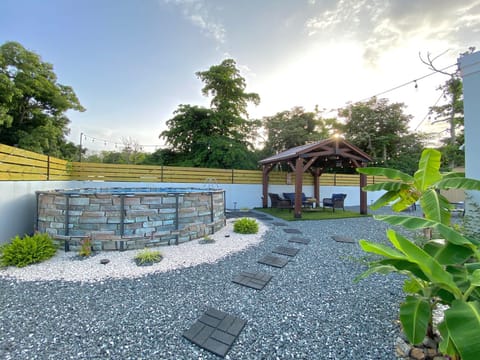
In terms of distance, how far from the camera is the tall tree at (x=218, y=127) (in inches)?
510

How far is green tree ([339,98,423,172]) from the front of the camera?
17.3 m

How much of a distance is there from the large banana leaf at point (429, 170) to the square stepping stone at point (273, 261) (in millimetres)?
2502

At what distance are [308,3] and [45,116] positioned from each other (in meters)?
16.0

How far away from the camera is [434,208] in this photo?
224cm

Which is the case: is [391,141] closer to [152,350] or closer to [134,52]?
[134,52]

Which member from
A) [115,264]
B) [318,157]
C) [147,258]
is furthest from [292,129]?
[115,264]

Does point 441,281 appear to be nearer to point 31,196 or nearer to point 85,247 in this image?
point 85,247

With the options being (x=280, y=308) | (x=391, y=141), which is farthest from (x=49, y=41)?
(x=391, y=141)

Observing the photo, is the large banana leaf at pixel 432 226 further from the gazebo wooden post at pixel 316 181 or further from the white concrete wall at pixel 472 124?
the gazebo wooden post at pixel 316 181

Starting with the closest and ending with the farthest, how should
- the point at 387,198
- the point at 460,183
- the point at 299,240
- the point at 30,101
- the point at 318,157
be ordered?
1. the point at 460,183
2. the point at 387,198
3. the point at 299,240
4. the point at 318,157
5. the point at 30,101

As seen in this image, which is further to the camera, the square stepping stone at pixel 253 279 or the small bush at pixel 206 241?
the small bush at pixel 206 241

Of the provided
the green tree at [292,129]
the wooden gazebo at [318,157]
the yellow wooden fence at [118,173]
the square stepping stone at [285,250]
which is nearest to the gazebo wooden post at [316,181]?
the yellow wooden fence at [118,173]

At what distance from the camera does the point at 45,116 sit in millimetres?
12375

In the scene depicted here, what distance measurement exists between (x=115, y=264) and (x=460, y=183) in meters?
5.45
